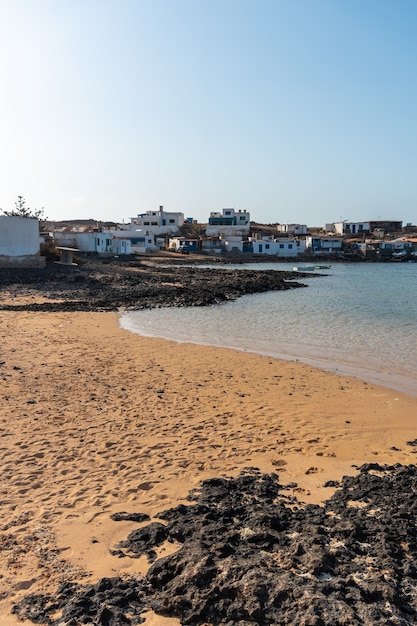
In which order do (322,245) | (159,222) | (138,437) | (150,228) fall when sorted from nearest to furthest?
1. (138,437)
2. (322,245)
3. (150,228)
4. (159,222)

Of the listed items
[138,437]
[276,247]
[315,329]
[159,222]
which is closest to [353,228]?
[276,247]

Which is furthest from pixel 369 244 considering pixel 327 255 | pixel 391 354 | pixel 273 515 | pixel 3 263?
pixel 273 515

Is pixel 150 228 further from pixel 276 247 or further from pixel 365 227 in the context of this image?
pixel 365 227

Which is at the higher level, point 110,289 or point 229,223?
point 229,223

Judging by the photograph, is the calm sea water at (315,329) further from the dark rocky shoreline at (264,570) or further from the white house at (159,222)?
the white house at (159,222)

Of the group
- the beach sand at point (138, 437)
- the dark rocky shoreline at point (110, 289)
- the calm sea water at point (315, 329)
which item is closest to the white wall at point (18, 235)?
the dark rocky shoreline at point (110, 289)

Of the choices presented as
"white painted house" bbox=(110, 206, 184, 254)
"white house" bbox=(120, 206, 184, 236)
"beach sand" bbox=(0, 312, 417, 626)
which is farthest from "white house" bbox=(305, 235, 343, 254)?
"beach sand" bbox=(0, 312, 417, 626)

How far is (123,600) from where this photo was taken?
370cm

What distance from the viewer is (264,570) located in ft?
12.6

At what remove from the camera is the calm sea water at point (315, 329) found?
13430mm

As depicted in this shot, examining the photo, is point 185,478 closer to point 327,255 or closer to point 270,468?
point 270,468

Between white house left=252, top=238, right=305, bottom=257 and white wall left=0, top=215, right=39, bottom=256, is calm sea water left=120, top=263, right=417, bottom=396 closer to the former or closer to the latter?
white wall left=0, top=215, right=39, bottom=256

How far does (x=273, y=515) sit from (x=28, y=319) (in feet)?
51.4

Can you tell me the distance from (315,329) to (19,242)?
2440cm
